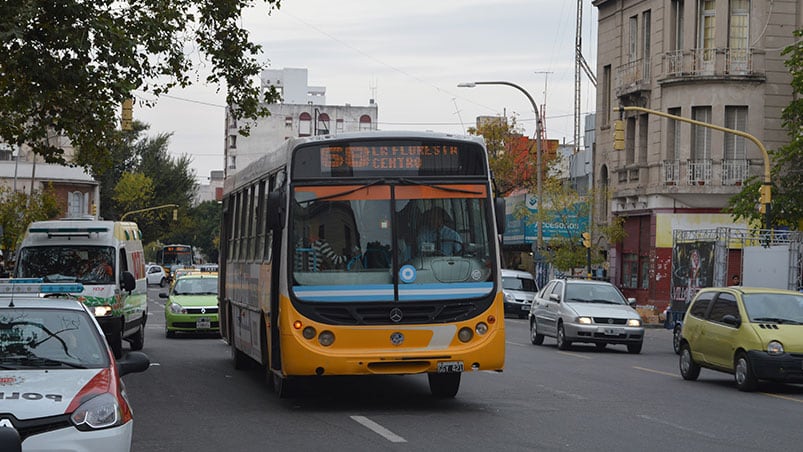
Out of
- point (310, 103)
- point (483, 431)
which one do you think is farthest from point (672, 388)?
point (310, 103)

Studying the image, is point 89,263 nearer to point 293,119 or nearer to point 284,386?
point 284,386

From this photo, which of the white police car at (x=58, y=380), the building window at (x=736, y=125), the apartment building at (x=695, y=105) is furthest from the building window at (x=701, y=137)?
the white police car at (x=58, y=380)

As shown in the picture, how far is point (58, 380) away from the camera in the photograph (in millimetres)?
9109

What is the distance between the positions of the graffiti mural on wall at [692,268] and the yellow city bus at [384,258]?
20.0 meters

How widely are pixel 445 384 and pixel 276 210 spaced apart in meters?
3.27

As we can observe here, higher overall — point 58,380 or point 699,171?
point 699,171

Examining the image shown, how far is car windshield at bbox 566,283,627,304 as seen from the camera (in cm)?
2906

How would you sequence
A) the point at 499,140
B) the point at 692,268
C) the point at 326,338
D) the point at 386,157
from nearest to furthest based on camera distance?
the point at 326,338, the point at 386,157, the point at 692,268, the point at 499,140

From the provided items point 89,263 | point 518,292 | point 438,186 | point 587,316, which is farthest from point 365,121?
point 438,186

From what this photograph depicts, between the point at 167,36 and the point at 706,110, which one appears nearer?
the point at 167,36

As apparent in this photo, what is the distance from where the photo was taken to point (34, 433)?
27.5 feet

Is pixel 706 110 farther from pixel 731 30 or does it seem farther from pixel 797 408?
pixel 797 408

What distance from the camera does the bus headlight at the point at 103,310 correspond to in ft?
77.4

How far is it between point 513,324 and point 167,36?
79.8 feet
